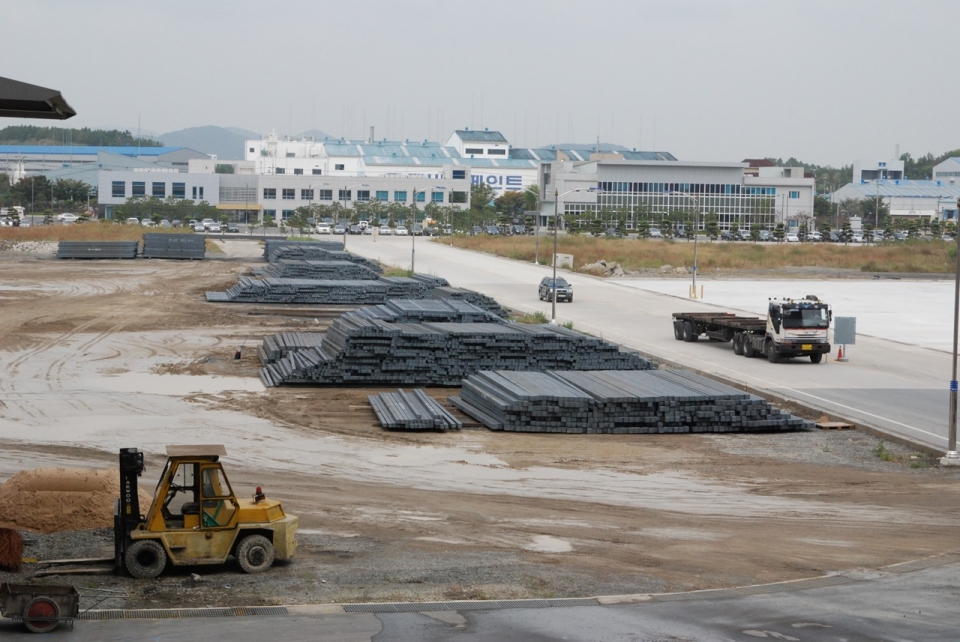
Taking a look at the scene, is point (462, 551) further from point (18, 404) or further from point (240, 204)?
point (240, 204)

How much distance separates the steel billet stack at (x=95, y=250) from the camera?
277ft

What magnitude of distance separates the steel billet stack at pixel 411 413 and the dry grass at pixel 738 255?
5607 centimetres

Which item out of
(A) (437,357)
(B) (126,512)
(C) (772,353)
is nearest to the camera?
(B) (126,512)

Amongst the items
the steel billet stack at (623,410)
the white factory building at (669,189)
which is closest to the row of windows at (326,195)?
the white factory building at (669,189)

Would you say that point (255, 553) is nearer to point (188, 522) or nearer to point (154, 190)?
point (188, 522)

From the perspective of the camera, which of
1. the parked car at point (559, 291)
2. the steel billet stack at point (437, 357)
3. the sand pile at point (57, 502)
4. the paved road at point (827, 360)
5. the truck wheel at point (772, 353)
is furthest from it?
the parked car at point (559, 291)

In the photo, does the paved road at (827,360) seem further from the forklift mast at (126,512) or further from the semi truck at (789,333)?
the forklift mast at (126,512)

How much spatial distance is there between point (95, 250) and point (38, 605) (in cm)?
7761

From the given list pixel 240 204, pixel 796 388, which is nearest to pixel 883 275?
pixel 796 388

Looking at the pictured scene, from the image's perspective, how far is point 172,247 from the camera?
87750mm

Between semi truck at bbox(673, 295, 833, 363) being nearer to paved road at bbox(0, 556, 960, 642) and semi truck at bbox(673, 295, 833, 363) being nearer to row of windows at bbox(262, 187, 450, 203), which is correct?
paved road at bbox(0, 556, 960, 642)

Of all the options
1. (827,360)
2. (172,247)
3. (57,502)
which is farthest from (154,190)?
(57,502)

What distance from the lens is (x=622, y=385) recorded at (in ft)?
89.1

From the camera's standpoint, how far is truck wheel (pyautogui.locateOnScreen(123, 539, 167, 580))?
1359cm
